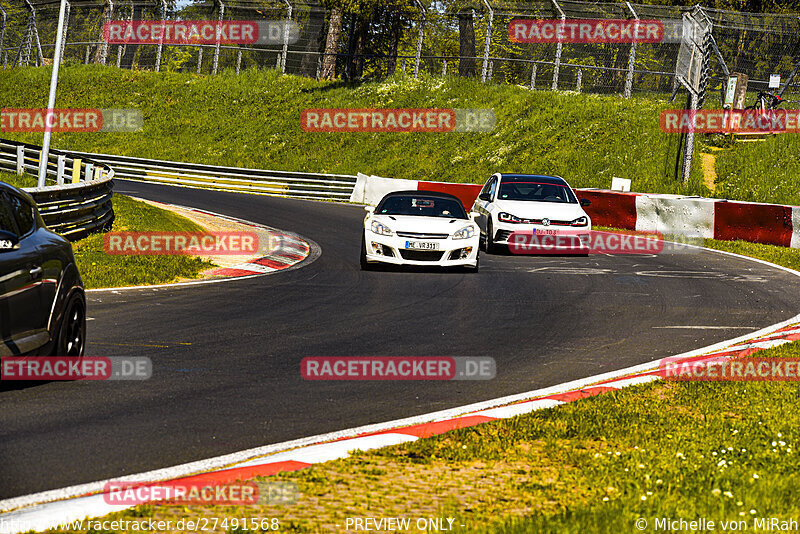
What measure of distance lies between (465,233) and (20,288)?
9921 millimetres

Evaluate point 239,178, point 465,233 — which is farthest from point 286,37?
point 465,233

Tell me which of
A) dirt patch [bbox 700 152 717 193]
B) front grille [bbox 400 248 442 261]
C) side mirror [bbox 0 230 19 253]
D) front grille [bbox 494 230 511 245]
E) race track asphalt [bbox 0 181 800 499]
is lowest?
race track asphalt [bbox 0 181 800 499]

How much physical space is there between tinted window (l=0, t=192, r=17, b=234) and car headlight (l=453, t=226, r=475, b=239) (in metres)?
9.39

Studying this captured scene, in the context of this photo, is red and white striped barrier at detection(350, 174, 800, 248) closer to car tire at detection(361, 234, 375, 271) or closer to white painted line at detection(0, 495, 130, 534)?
car tire at detection(361, 234, 375, 271)

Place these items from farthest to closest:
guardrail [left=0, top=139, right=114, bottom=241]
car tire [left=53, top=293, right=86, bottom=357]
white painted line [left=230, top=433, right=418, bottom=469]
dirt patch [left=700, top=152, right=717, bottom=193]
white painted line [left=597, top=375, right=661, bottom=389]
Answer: dirt patch [left=700, top=152, right=717, bottom=193]
guardrail [left=0, top=139, right=114, bottom=241]
white painted line [left=597, top=375, right=661, bottom=389]
car tire [left=53, top=293, right=86, bottom=357]
white painted line [left=230, top=433, right=418, bottom=469]

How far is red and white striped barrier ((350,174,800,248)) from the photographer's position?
70.1 feet

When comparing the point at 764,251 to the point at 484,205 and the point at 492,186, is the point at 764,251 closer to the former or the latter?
the point at 492,186

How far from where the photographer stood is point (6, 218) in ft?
24.5

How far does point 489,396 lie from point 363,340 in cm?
247

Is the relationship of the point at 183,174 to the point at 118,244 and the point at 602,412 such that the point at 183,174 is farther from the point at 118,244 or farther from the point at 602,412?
the point at 602,412

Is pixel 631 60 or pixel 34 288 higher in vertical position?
pixel 631 60

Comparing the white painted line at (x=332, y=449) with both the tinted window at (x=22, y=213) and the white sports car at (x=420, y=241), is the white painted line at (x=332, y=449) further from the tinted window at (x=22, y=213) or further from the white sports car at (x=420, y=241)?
the white sports car at (x=420, y=241)

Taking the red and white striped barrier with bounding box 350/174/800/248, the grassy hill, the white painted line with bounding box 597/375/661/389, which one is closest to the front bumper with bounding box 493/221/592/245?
the red and white striped barrier with bounding box 350/174/800/248

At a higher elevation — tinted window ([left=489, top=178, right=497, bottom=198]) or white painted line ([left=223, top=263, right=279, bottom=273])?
tinted window ([left=489, top=178, right=497, bottom=198])
